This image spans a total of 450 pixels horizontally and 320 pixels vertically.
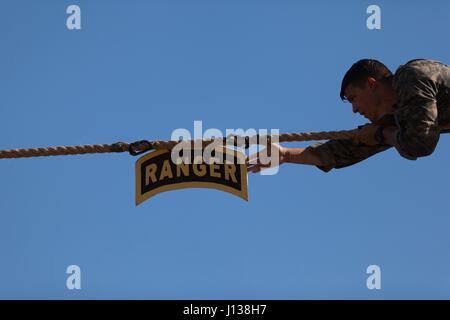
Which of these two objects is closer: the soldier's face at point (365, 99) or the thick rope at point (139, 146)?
the thick rope at point (139, 146)

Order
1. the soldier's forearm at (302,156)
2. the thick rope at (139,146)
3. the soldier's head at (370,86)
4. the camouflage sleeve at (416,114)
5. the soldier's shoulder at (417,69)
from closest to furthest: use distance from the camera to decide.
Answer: the camouflage sleeve at (416,114) < the soldier's shoulder at (417,69) < the thick rope at (139,146) < the soldier's head at (370,86) < the soldier's forearm at (302,156)

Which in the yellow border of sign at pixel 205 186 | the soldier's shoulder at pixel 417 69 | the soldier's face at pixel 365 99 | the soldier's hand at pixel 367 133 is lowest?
the yellow border of sign at pixel 205 186

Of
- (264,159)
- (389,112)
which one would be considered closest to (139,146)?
(264,159)

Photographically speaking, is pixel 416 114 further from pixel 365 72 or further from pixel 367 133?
pixel 365 72

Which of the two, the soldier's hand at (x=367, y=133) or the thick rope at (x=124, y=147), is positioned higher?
the soldier's hand at (x=367, y=133)

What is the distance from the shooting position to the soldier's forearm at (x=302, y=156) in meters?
8.67

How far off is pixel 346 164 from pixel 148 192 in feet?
8.11

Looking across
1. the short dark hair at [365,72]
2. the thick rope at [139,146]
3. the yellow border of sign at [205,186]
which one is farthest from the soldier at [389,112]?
the yellow border of sign at [205,186]

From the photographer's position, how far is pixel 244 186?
758cm

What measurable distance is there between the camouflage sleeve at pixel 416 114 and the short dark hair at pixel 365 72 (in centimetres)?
51

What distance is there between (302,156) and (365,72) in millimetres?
1231

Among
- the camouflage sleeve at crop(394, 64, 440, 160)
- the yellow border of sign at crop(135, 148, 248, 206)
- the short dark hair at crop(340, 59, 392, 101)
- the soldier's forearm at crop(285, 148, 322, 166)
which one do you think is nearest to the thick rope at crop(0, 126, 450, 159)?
the yellow border of sign at crop(135, 148, 248, 206)

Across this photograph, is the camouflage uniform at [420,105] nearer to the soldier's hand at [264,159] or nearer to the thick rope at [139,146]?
the thick rope at [139,146]

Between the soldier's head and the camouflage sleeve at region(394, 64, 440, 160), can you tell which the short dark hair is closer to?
the soldier's head
